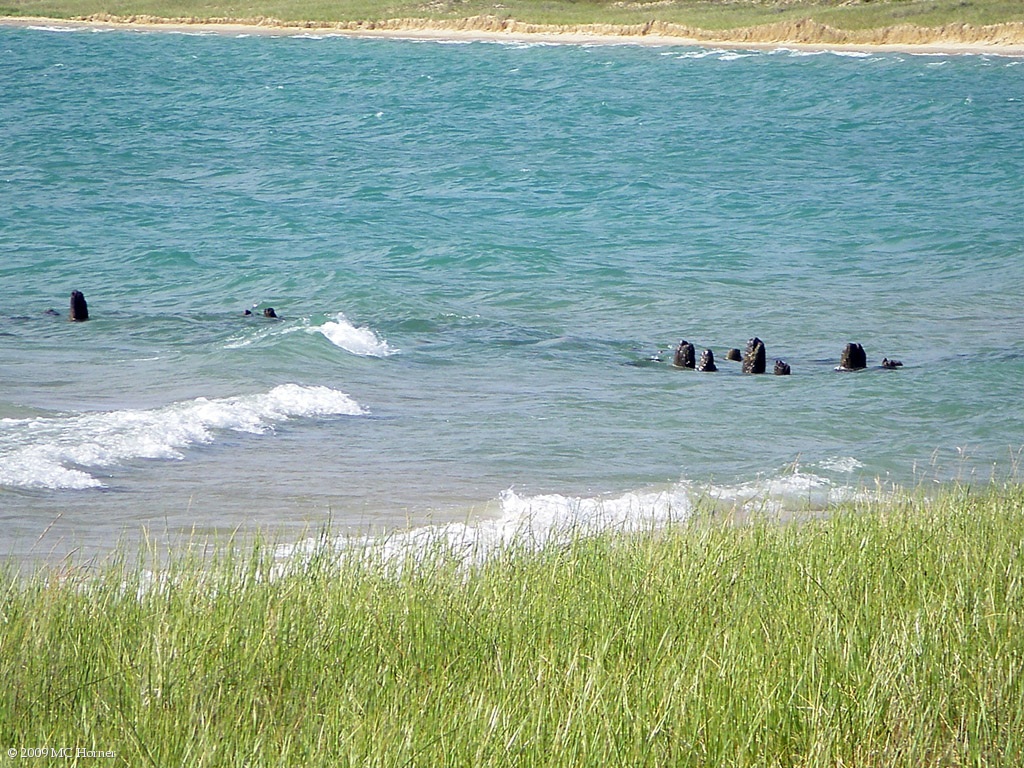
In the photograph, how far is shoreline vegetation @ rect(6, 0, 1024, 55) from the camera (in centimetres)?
6625

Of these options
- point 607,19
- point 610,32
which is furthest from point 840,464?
point 607,19

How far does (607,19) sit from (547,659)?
7712 centimetres

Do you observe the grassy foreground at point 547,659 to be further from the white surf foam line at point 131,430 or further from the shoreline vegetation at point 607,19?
the shoreline vegetation at point 607,19

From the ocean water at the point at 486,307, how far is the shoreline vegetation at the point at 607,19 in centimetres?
2404

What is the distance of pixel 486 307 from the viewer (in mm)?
17562

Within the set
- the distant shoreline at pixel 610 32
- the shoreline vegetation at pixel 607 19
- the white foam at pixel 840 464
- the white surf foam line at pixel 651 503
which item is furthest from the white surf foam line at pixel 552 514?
the shoreline vegetation at pixel 607 19

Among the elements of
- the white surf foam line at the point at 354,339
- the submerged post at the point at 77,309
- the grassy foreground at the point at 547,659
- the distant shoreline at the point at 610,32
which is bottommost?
the white surf foam line at the point at 354,339

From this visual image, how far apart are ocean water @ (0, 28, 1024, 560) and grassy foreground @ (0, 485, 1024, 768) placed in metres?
1.37

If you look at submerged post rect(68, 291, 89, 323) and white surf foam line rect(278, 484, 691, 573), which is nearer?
white surf foam line rect(278, 484, 691, 573)

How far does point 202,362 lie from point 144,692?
9563 millimetres

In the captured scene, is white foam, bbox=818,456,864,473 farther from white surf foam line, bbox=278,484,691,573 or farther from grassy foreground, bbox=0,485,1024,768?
grassy foreground, bbox=0,485,1024,768

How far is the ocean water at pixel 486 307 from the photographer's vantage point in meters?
8.90

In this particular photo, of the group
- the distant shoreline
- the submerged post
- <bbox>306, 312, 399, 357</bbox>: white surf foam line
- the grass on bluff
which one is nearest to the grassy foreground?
<bbox>306, 312, 399, 357</bbox>: white surf foam line

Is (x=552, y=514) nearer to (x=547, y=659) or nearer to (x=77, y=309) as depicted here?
(x=547, y=659)
